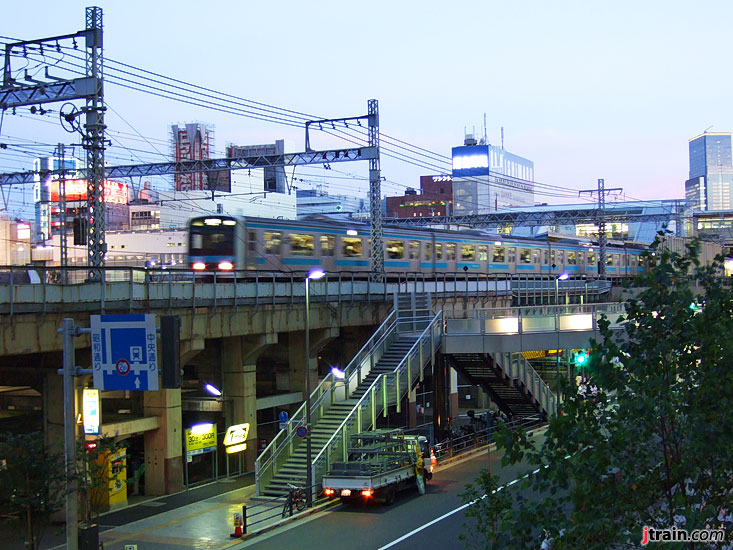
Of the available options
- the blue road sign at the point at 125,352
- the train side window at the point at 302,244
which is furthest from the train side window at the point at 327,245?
the blue road sign at the point at 125,352

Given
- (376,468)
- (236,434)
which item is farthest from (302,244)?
(376,468)

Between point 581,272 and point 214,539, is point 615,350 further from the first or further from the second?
point 581,272

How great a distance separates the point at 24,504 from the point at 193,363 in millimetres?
15540

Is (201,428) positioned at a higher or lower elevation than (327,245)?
lower

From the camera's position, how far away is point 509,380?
38.2 meters

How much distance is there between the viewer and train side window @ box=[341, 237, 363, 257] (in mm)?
42375

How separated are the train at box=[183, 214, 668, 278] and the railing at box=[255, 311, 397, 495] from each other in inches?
197

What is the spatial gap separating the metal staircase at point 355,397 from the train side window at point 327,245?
20.1 ft

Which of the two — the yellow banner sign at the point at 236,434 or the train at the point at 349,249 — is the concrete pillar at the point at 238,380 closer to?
the yellow banner sign at the point at 236,434

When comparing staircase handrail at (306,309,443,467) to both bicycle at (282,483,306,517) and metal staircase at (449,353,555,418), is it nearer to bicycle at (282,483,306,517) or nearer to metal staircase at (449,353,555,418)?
bicycle at (282,483,306,517)

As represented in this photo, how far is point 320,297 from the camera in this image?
112ft

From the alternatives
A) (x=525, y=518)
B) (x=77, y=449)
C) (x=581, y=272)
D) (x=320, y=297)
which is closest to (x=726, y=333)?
(x=525, y=518)

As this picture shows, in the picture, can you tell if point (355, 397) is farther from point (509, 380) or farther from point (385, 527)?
point (509, 380)

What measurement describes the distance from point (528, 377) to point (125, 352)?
82.3 feet
